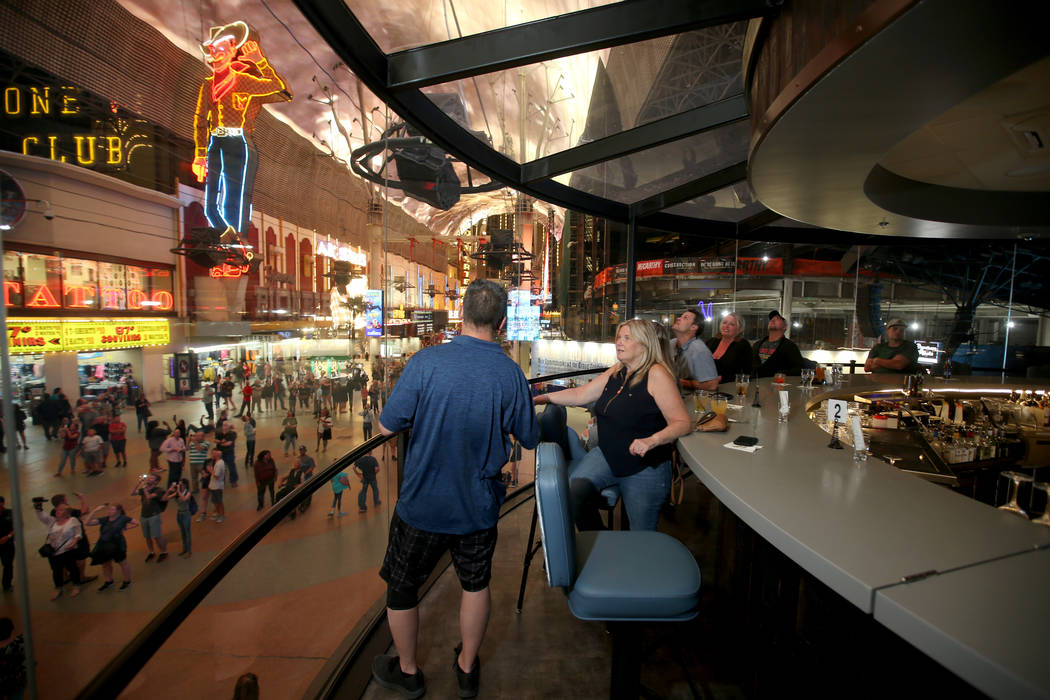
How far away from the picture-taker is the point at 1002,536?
1.11m

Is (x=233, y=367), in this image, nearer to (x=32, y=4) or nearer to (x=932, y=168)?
(x=32, y=4)

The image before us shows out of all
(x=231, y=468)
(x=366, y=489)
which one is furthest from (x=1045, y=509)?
(x=231, y=468)

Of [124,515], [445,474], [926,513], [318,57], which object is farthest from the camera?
[124,515]

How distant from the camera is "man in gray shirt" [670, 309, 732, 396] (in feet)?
11.1

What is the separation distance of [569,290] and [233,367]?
43.3 feet

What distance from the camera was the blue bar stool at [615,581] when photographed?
131cm

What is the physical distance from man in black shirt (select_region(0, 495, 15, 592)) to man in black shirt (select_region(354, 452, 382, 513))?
333 centimetres

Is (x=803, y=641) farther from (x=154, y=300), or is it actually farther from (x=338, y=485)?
(x=338, y=485)

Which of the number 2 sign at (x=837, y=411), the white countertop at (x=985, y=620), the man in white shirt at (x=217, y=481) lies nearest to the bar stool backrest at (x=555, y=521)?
the white countertop at (x=985, y=620)

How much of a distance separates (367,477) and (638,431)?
22.0 feet

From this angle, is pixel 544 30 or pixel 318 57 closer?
pixel 544 30

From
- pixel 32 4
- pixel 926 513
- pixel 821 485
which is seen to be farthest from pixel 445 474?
pixel 32 4

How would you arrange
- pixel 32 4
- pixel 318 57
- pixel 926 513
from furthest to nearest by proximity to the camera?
1. pixel 318 57
2. pixel 32 4
3. pixel 926 513

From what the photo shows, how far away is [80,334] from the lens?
2373 mm
